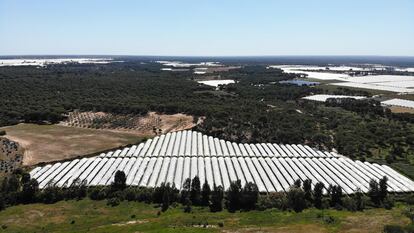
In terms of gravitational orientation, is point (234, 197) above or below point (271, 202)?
above

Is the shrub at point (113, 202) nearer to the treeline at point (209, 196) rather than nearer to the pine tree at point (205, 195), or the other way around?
the treeline at point (209, 196)

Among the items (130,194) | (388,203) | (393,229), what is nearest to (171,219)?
(130,194)

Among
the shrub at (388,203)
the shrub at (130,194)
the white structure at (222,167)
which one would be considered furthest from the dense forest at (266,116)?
the shrub at (130,194)

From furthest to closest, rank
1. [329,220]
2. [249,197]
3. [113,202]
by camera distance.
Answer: [113,202] → [249,197] → [329,220]

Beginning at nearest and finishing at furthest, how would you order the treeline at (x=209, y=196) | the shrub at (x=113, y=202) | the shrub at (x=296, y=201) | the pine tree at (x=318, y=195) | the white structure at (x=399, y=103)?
the shrub at (x=296, y=201) → the treeline at (x=209, y=196) → the shrub at (x=113, y=202) → the pine tree at (x=318, y=195) → the white structure at (x=399, y=103)

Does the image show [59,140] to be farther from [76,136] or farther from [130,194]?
[130,194]

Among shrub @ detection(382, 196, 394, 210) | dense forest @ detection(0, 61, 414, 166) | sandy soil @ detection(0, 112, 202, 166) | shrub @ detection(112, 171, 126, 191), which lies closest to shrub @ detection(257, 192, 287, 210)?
shrub @ detection(382, 196, 394, 210)
